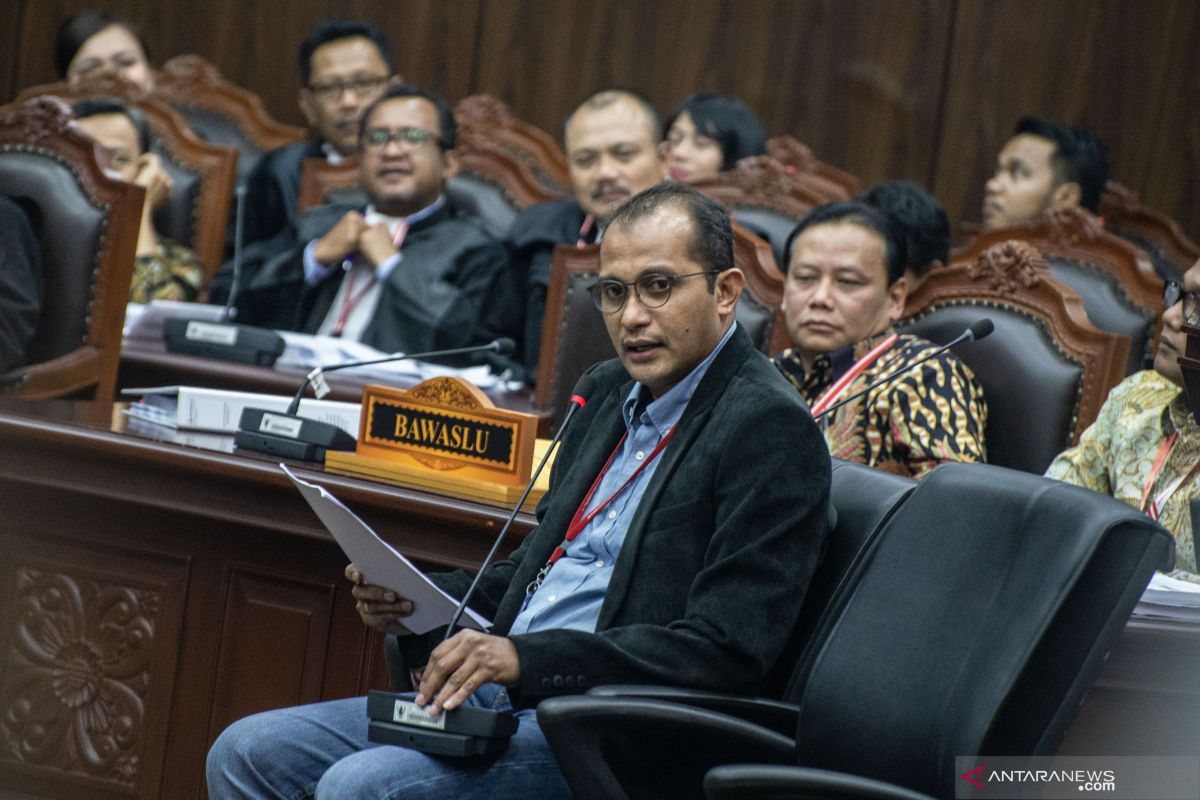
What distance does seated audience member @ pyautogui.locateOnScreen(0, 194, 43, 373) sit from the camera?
316 cm

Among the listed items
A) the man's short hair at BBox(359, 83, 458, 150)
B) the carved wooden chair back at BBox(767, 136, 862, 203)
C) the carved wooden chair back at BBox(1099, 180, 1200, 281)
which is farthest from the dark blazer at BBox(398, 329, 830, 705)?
the carved wooden chair back at BBox(1099, 180, 1200, 281)

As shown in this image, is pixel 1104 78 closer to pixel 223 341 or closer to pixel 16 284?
pixel 223 341

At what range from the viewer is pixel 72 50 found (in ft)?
17.3

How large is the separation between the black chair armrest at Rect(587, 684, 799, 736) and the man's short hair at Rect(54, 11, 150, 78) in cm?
431

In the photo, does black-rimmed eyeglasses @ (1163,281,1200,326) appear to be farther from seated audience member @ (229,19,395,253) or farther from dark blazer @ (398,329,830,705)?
seated audience member @ (229,19,395,253)

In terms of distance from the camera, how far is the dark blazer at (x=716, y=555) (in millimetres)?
1609

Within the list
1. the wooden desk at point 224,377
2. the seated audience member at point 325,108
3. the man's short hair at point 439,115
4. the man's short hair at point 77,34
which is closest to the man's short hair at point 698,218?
the wooden desk at point 224,377

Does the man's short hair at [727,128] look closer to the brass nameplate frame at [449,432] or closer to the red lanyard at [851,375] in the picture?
the red lanyard at [851,375]

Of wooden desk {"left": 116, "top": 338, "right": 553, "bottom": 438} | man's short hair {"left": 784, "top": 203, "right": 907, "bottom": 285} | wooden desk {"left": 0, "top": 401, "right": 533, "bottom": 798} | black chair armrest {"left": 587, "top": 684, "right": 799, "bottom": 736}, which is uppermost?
man's short hair {"left": 784, "top": 203, "right": 907, "bottom": 285}

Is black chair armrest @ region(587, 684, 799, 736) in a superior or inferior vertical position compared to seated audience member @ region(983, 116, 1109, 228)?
inferior

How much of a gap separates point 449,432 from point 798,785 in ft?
3.42

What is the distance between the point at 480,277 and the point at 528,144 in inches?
37.0

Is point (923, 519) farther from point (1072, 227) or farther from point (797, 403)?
point (1072, 227)

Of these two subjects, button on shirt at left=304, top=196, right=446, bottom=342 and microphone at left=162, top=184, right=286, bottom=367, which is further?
button on shirt at left=304, top=196, right=446, bottom=342
